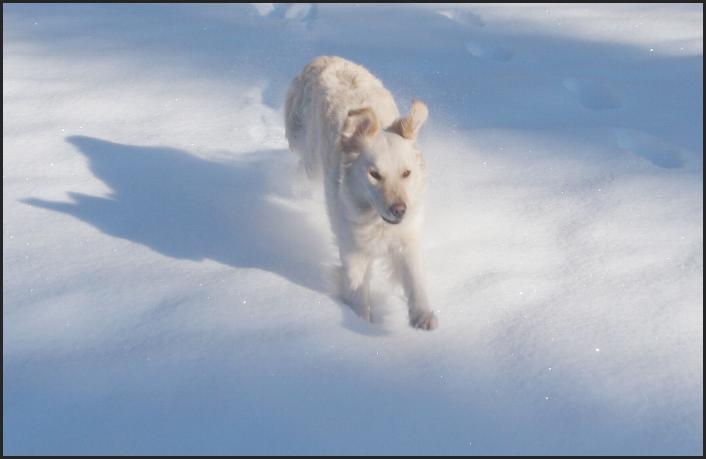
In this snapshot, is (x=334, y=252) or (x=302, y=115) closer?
(x=334, y=252)

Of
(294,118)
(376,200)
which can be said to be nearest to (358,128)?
(376,200)

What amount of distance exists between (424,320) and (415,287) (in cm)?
20

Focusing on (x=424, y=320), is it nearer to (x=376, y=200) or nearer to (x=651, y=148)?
(x=376, y=200)

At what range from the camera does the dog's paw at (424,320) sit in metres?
3.31

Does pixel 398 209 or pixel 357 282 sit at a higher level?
pixel 398 209

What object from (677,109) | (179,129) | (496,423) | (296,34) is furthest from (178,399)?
(296,34)

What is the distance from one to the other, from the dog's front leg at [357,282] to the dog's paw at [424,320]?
215mm

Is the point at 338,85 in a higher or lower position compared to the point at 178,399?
higher

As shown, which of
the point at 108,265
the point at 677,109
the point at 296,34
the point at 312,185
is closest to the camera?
the point at 108,265

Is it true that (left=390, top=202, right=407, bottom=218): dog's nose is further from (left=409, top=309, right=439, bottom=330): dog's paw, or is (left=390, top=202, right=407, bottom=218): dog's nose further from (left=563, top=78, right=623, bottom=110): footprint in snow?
(left=563, top=78, right=623, bottom=110): footprint in snow

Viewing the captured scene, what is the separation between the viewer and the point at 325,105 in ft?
14.0

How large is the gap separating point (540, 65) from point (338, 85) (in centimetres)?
235

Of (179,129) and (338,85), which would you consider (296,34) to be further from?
(338,85)

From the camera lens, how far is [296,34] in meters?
6.81
